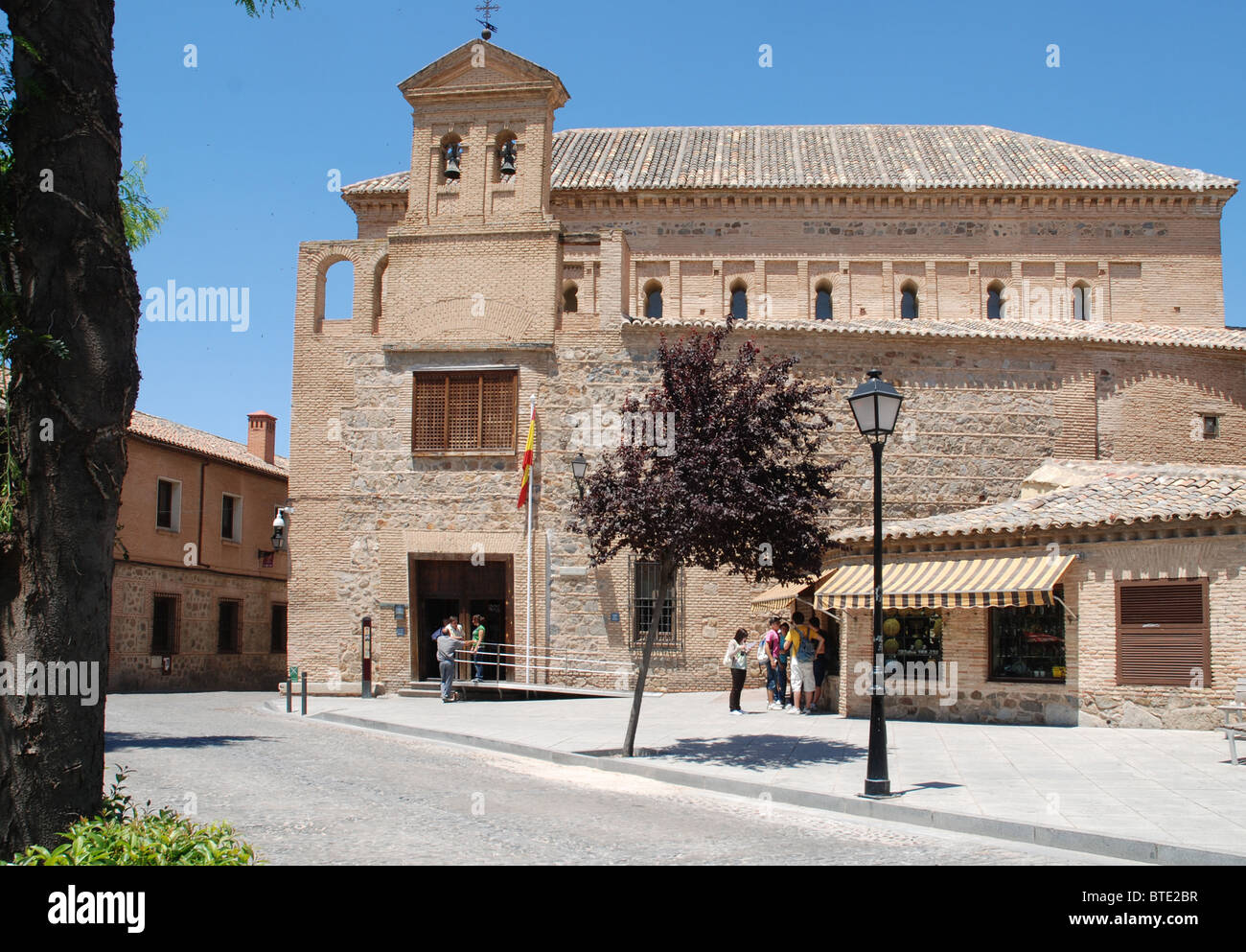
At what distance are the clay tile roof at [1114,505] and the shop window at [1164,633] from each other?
3.39 ft

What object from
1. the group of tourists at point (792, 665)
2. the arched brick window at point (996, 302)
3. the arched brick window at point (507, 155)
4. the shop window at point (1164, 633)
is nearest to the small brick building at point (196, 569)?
the arched brick window at point (507, 155)

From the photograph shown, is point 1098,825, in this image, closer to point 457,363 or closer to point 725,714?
point 725,714

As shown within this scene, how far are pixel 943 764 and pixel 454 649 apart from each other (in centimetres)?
1139

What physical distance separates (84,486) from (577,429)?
58.7 ft

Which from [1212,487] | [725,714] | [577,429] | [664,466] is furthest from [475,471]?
[1212,487]

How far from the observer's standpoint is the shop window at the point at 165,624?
29.3 m

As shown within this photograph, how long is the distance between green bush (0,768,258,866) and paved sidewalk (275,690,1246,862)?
21.3 feet

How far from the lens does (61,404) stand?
17.5ft

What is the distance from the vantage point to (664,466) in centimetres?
1381

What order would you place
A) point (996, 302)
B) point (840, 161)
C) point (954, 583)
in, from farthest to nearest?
point (840, 161)
point (996, 302)
point (954, 583)

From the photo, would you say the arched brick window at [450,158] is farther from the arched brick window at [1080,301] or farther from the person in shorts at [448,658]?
the arched brick window at [1080,301]

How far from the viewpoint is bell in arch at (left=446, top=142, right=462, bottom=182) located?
957 inches

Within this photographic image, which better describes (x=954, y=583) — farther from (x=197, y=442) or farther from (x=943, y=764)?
(x=197, y=442)

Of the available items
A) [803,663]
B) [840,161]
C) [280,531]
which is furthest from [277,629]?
[840,161]
